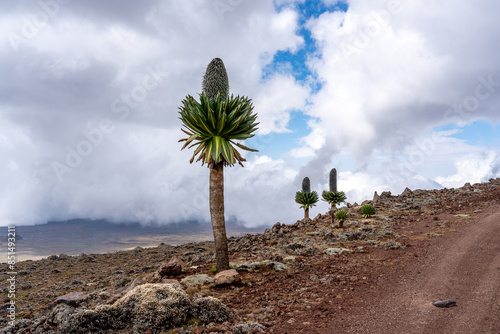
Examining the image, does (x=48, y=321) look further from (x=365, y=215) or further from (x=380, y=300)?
(x=365, y=215)

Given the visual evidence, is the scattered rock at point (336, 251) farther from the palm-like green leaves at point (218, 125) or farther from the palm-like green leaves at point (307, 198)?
the palm-like green leaves at point (307, 198)

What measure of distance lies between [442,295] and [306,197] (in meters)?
19.2

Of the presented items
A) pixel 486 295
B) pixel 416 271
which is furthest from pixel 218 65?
pixel 486 295

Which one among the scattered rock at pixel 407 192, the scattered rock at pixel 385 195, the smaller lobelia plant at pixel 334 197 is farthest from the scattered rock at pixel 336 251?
the scattered rock at pixel 407 192

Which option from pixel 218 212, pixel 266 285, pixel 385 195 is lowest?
pixel 266 285

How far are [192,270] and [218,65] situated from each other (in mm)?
8826

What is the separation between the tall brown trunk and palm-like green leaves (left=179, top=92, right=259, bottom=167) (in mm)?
477

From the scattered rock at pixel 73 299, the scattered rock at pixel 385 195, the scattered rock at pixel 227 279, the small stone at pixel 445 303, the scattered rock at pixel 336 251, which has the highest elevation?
the scattered rock at pixel 385 195

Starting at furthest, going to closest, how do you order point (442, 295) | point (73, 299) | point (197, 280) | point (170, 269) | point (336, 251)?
point (336, 251) → point (170, 269) → point (197, 280) → point (73, 299) → point (442, 295)

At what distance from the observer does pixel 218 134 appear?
1120 cm

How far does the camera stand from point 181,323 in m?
6.80

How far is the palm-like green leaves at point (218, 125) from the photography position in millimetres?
10836

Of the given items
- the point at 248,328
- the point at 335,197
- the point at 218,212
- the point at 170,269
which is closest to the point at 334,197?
the point at 335,197

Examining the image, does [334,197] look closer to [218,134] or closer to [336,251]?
[336,251]
